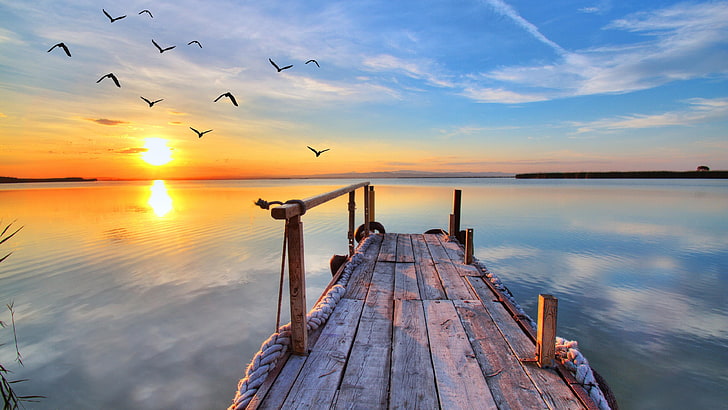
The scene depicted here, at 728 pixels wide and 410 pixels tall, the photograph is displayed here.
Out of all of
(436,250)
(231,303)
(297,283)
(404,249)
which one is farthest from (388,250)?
(297,283)

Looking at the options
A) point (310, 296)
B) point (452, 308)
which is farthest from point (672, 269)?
point (310, 296)

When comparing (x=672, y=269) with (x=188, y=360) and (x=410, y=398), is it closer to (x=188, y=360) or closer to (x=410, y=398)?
(x=410, y=398)

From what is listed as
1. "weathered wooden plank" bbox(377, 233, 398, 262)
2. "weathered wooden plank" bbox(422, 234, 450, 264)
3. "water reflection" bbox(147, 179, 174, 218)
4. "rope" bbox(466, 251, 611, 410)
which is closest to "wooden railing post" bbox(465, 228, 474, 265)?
"weathered wooden plank" bbox(422, 234, 450, 264)

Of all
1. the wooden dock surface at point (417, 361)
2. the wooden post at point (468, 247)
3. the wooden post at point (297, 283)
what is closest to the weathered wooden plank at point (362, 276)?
the wooden dock surface at point (417, 361)

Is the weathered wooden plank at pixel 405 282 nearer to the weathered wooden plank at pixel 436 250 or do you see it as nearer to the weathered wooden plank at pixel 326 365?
the weathered wooden plank at pixel 436 250

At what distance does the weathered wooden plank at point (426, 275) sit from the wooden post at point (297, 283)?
6.74 feet

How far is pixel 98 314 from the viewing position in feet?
21.5

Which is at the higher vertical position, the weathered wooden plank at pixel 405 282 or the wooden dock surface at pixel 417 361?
the wooden dock surface at pixel 417 361

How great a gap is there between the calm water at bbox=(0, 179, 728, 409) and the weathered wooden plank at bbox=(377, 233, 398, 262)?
197 centimetres

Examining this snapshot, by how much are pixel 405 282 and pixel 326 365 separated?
2604 millimetres

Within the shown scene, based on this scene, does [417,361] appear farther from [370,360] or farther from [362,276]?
[362,276]

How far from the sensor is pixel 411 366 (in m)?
2.71

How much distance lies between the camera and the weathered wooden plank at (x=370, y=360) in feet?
7.57

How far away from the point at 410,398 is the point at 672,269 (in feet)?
36.4
